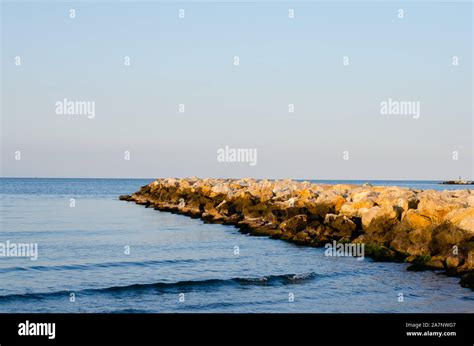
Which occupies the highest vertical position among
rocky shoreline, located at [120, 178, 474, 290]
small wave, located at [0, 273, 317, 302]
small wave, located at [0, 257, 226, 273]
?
rocky shoreline, located at [120, 178, 474, 290]

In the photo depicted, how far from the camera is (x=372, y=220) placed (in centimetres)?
2330

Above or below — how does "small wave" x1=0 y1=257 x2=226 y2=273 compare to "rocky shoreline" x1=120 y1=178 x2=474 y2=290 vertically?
below

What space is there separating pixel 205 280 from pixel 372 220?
8.77 meters

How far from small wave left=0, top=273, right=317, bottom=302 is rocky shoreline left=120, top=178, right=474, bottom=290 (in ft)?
13.3

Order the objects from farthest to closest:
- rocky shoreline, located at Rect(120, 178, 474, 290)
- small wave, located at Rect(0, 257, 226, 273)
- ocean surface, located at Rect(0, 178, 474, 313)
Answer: small wave, located at Rect(0, 257, 226, 273) → rocky shoreline, located at Rect(120, 178, 474, 290) → ocean surface, located at Rect(0, 178, 474, 313)

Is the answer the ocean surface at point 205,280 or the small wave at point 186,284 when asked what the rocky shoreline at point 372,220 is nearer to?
the ocean surface at point 205,280

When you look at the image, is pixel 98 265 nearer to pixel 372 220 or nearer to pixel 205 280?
pixel 205 280

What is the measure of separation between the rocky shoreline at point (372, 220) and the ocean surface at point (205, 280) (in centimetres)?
79

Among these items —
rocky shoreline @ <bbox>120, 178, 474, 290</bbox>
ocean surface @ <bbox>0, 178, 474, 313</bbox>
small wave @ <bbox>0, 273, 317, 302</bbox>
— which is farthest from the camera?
rocky shoreline @ <bbox>120, 178, 474, 290</bbox>

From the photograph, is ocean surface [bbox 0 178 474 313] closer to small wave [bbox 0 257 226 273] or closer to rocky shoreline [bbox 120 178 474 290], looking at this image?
small wave [bbox 0 257 226 273]

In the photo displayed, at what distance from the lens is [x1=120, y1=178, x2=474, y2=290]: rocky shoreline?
1855 centimetres

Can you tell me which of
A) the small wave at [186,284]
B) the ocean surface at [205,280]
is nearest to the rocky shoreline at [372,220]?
the ocean surface at [205,280]

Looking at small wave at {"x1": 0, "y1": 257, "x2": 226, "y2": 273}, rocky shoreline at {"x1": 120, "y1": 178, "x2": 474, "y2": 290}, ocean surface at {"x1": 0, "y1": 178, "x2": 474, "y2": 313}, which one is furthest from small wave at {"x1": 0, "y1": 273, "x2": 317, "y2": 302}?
rocky shoreline at {"x1": 120, "y1": 178, "x2": 474, "y2": 290}

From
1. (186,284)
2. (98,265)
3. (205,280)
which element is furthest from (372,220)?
(98,265)
